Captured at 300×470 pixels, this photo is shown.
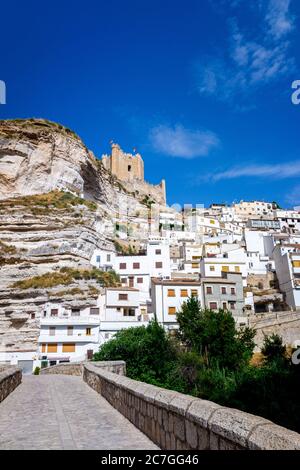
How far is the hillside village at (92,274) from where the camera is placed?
40469 millimetres

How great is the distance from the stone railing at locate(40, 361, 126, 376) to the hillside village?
931cm

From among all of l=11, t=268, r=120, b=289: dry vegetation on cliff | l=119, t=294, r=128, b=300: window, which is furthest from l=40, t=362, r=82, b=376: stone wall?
l=11, t=268, r=120, b=289: dry vegetation on cliff

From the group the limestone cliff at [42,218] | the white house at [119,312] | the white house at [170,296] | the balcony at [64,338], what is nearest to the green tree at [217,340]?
the white house at [170,296]

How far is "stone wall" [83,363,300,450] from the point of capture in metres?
3.07

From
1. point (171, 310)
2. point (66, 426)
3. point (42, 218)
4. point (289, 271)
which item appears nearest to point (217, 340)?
point (171, 310)

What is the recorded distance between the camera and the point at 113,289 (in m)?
44.0

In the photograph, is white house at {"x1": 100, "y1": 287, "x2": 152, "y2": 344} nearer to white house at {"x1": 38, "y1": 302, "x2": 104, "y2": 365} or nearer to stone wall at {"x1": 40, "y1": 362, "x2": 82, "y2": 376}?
white house at {"x1": 38, "y1": 302, "x2": 104, "y2": 365}

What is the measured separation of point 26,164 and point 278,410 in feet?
204

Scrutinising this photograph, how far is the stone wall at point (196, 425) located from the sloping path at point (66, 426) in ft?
1.32

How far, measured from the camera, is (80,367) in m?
23.7

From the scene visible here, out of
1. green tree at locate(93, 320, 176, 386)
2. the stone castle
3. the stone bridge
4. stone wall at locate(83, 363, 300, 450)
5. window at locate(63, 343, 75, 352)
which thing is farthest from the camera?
the stone castle

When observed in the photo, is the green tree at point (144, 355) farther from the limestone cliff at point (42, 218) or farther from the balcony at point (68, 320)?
the limestone cliff at point (42, 218)

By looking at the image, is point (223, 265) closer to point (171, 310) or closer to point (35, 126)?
point (171, 310)
